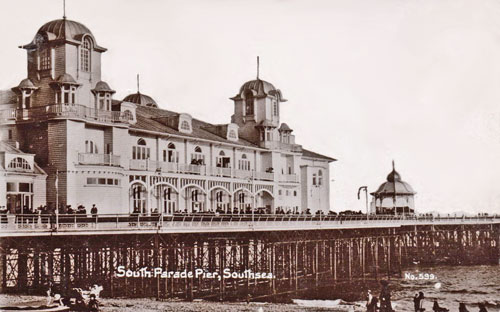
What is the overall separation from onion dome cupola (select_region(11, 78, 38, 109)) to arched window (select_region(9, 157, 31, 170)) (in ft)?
10.7

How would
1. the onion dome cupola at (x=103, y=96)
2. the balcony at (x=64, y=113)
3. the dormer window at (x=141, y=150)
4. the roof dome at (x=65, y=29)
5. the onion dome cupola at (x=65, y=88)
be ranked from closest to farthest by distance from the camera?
the balcony at (x=64, y=113)
the onion dome cupola at (x=65, y=88)
the roof dome at (x=65, y=29)
the onion dome cupola at (x=103, y=96)
the dormer window at (x=141, y=150)

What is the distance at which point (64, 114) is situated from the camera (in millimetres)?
31625

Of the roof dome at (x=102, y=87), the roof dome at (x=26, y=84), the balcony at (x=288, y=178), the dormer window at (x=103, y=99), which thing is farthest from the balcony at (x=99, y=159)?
the balcony at (x=288, y=178)

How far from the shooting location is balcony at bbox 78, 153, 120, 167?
32.0 meters

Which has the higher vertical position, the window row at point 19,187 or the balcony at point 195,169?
the balcony at point 195,169

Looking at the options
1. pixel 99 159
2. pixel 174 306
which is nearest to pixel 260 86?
pixel 99 159

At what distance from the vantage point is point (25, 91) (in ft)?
108

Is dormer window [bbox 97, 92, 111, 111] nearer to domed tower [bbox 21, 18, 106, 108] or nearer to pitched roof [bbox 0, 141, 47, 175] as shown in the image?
domed tower [bbox 21, 18, 106, 108]

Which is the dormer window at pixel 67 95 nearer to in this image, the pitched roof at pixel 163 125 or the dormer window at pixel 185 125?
the pitched roof at pixel 163 125

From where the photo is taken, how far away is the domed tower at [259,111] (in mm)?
49131

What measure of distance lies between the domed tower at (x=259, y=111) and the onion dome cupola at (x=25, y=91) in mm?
19093

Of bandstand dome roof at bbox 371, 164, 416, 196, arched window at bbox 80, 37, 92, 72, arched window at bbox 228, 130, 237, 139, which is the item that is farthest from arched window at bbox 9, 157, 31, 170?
bandstand dome roof at bbox 371, 164, 416, 196

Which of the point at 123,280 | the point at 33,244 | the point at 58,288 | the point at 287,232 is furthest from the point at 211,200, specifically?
the point at 33,244

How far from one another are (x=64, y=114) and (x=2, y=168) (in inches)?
147
